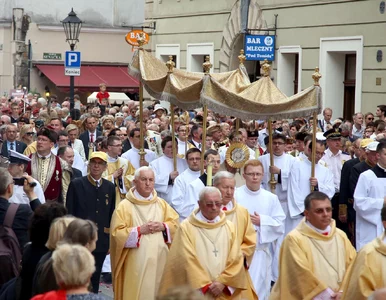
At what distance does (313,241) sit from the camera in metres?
8.27

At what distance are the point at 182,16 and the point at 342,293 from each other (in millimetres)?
23239

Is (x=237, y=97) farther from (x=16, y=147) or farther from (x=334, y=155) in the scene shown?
(x=16, y=147)

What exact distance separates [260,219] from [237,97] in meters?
2.17

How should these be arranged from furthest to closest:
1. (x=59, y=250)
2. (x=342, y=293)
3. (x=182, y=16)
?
(x=182, y=16) → (x=342, y=293) → (x=59, y=250)

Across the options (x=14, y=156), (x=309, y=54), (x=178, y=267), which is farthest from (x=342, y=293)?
(x=309, y=54)

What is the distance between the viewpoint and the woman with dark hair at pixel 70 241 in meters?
6.32

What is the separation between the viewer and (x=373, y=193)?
1170cm

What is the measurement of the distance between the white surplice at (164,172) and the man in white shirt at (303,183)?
59.4 inches

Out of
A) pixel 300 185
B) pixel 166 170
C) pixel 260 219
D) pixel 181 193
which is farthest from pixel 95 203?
pixel 300 185

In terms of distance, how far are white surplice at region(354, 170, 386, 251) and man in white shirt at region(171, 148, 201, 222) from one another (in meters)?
1.89

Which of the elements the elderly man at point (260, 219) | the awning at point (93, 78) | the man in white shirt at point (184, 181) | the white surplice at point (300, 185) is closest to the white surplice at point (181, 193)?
the man in white shirt at point (184, 181)

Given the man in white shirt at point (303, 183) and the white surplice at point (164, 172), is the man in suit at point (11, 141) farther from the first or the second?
the man in white shirt at point (303, 183)

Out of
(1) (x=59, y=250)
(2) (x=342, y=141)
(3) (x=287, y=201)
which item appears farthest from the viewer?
(2) (x=342, y=141)

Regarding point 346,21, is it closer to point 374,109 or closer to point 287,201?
point 374,109
